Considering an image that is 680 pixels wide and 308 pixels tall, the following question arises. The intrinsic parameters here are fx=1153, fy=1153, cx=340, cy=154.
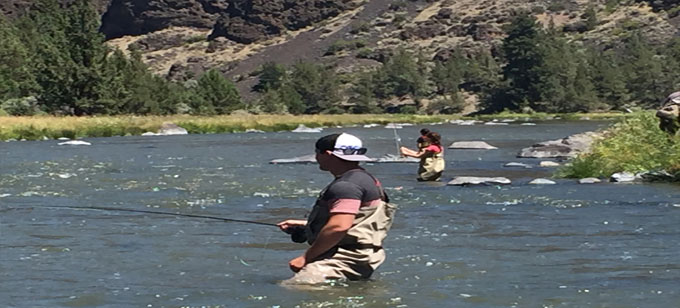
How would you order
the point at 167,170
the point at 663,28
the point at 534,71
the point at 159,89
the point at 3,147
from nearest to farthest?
the point at 167,170, the point at 3,147, the point at 159,89, the point at 534,71, the point at 663,28

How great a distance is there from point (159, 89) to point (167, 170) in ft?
245

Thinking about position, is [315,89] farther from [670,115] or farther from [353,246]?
[353,246]

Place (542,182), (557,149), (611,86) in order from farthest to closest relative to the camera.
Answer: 1. (611,86)
2. (557,149)
3. (542,182)

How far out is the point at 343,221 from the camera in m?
9.35

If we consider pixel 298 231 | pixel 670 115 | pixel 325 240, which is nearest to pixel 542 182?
pixel 670 115

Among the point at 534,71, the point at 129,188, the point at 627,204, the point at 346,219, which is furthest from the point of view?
the point at 534,71

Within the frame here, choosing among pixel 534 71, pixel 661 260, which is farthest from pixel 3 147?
pixel 534 71

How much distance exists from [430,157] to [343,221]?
15.4 meters

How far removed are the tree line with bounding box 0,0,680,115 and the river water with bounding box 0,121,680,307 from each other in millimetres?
53703

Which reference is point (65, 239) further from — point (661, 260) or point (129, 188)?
point (129, 188)

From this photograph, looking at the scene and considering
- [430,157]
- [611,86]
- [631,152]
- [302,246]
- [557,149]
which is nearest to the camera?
Result: [302,246]

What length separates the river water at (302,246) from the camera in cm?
1014

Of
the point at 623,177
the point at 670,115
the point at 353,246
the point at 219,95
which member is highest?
the point at 353,246

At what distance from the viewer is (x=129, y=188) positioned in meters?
23.2
